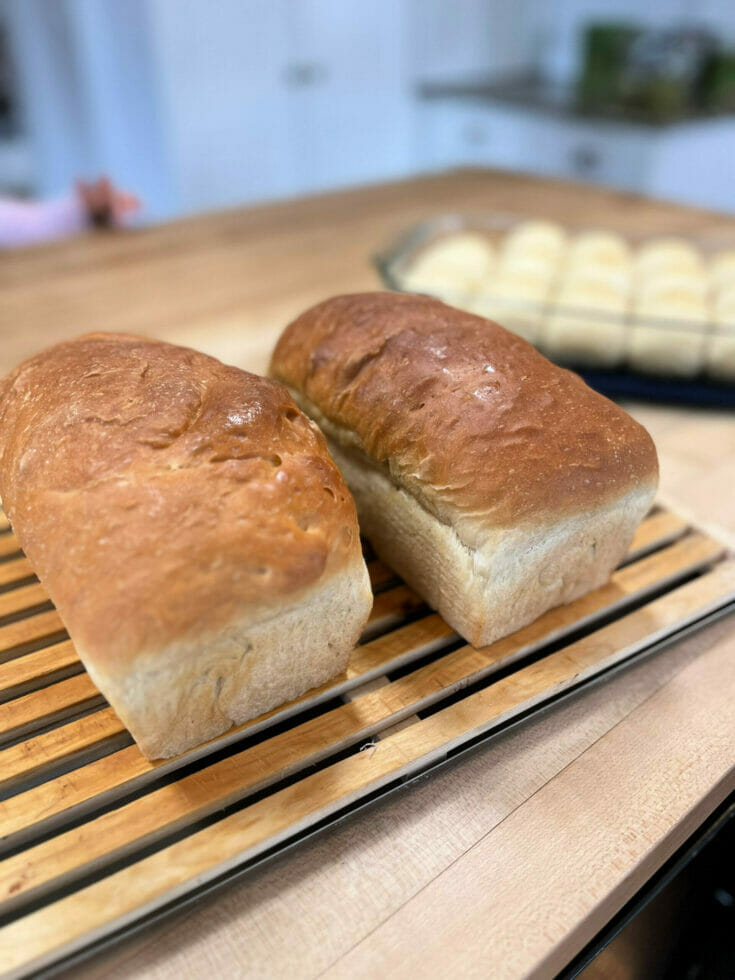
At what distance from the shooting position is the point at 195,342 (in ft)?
5.11

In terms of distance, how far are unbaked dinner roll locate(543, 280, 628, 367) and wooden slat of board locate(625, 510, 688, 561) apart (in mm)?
425

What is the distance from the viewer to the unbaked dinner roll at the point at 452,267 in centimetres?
150

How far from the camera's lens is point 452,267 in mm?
1598

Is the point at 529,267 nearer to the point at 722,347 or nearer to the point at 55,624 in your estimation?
the point at 722,347

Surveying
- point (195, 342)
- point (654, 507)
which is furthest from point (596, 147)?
point (654, 507)

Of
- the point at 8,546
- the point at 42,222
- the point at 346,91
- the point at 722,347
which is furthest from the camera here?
the point at 346,91

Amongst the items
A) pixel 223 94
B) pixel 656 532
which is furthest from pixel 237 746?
pixel 223 94

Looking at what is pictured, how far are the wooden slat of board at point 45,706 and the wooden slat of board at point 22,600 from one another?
4.9 inches

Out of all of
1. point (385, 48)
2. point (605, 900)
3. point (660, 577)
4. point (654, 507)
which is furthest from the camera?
point (385, 48)

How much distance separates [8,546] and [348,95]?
150 inches

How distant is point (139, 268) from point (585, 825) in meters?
1.66

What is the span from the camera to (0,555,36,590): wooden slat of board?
94cm

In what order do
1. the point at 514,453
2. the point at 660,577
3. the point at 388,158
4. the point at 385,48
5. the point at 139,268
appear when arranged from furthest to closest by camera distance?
the point at 388,158 → the point at 385,48 → the point at 139,268 → the point at 660,577 → the point at 514,453

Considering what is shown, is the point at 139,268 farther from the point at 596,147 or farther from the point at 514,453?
the point at 596,147
